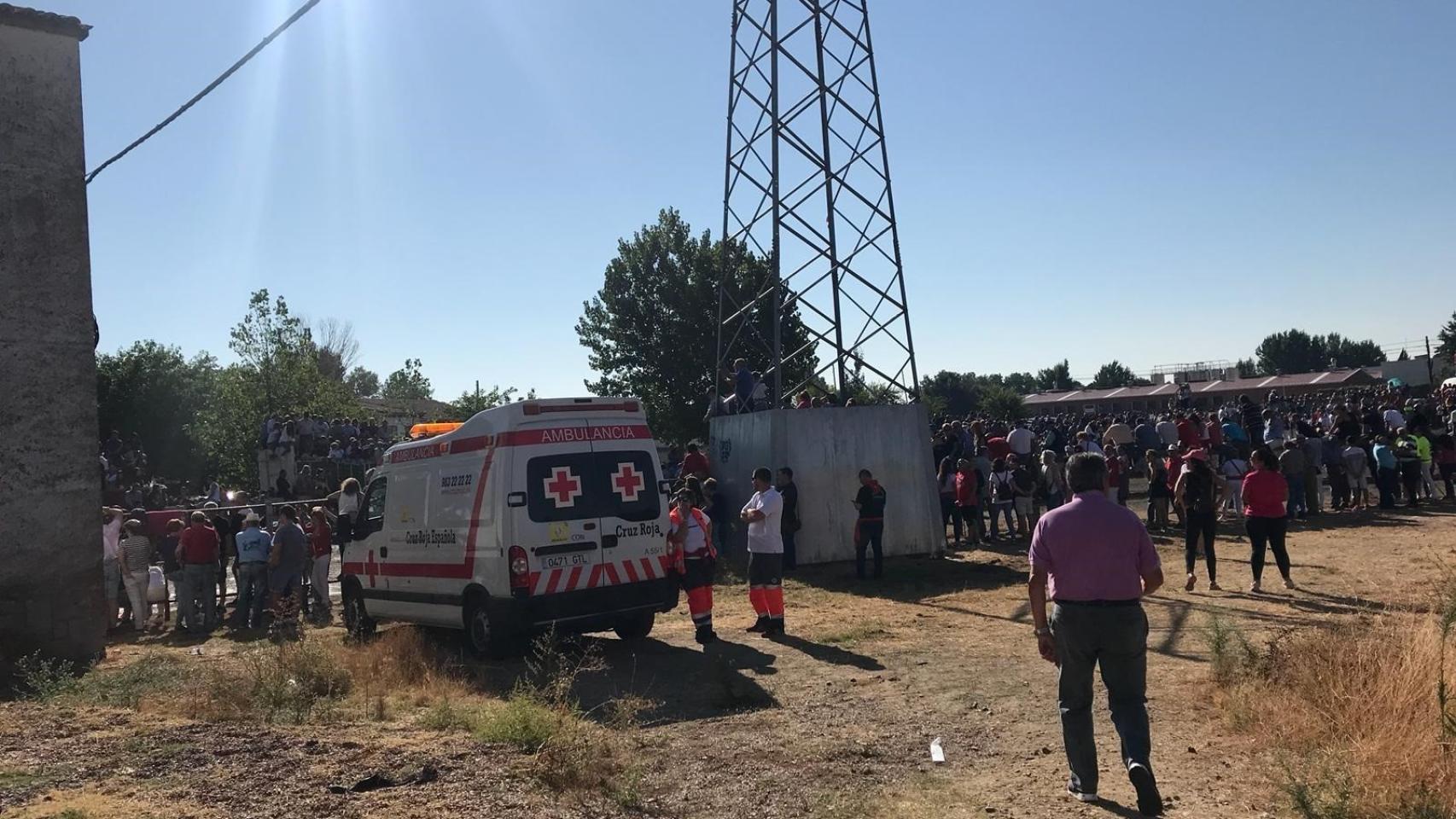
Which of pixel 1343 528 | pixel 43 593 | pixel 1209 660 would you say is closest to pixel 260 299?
pixel 43 593

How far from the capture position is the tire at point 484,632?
10.2 m

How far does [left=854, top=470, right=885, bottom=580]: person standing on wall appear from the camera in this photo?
1536 cm

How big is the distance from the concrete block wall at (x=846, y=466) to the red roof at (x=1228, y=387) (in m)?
70.7

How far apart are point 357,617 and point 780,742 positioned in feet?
24.9

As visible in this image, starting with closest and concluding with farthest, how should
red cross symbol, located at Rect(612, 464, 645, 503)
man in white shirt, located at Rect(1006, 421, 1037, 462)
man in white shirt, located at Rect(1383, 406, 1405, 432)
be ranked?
1. red cross symbol, located at Rect(612, 464, 645, 503)
2. man in white shirt, located at Rect(1006, 421, 1037, 462)
3. man in white shirt, located at Rect(1383, 406, 1405, 432)

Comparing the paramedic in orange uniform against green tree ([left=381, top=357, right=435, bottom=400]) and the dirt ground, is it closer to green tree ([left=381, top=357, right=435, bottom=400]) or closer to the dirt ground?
the dirt ground

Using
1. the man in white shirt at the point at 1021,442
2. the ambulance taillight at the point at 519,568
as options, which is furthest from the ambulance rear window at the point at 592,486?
the man in white shirt at the point at 1021,442

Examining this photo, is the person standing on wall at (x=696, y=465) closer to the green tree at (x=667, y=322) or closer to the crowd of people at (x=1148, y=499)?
the crowd of people at (x=1148, y=499)

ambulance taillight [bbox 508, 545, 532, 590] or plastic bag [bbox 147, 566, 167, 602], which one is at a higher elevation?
ambulance taillight [bbox 508, 545, 532, 590]

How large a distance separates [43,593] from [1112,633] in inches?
423

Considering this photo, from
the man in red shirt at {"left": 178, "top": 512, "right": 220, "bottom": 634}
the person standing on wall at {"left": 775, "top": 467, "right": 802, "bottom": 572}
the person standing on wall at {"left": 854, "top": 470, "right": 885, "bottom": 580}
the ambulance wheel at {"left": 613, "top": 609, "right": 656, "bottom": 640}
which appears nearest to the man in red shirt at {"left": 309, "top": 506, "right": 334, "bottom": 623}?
the man in red shirt at {"left": 178, "top": 512, "right": 220, "bottom": 634}

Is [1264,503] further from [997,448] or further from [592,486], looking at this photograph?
[997,448]

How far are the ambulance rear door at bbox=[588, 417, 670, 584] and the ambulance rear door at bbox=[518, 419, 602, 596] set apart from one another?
0.14 m

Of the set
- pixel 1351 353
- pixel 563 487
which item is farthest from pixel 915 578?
pixel 1351 353
